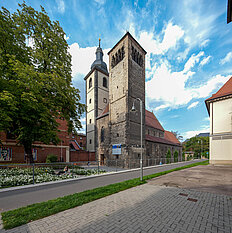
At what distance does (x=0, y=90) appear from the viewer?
384 inches

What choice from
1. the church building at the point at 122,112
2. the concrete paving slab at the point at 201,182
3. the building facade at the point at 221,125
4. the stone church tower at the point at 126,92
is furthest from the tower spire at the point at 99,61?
the concrete paving slab at the point at 201,182

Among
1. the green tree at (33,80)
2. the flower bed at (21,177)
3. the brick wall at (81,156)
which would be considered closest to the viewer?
the flower bed at (21,177)

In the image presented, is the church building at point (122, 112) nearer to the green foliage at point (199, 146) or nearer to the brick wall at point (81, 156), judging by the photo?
the brick wall at point (81, 156)

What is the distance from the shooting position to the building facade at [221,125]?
20.5 m

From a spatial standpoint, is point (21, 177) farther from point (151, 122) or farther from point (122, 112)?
point (151, 122)

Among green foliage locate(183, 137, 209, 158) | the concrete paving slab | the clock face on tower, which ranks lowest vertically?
green foliage locate(183, 137, 209, 158)

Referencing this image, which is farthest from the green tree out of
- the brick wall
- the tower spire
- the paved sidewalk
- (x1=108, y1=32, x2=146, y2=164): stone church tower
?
the tower spire

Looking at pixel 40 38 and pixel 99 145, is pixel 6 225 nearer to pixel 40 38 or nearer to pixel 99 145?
pixel 40 38

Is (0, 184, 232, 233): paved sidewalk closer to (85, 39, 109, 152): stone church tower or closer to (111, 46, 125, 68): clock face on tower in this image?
(85, 39, 109, 152): stone church tower

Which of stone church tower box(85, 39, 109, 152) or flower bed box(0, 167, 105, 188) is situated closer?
flower bed box(0, 167, 105, 188)

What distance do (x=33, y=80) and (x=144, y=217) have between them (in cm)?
1097

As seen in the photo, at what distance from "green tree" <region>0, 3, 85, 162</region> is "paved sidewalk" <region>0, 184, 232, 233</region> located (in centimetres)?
776

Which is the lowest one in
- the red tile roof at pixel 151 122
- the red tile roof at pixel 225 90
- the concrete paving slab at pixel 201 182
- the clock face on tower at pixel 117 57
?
the concrete paving slab at pixel 201 182

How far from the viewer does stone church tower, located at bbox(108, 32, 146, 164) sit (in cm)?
2172
